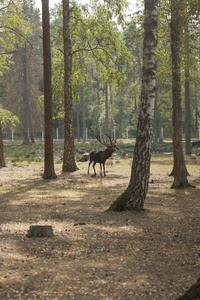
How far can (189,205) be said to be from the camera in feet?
34.5

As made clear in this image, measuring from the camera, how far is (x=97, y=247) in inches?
263

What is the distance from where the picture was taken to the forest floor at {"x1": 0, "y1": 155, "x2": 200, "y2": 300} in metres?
4.87

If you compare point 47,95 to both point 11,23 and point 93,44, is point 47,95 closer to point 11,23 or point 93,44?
point 93,44

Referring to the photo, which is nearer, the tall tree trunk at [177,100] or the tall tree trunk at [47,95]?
the tall tree trunk at [177,100]

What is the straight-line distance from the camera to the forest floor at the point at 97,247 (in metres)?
4.87

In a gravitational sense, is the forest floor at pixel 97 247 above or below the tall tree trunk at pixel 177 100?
below

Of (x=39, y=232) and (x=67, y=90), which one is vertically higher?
(x=67, y=90)

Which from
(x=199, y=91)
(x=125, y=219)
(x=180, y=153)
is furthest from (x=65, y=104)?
(x=199, y=91)

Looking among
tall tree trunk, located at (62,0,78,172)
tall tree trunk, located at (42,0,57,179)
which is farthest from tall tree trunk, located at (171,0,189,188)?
tall tree trunk, located at (62,0,78,172)

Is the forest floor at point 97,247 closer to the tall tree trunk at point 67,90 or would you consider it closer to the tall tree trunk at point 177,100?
the tall tree trunk at point 177,100

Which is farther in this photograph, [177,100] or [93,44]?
[93,44]

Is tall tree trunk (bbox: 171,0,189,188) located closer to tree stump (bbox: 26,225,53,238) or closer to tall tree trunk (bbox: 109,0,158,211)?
tall tree trunk (bbox: 109,0,158,211)

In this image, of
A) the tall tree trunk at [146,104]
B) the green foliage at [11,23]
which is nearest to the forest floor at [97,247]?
the tall tree trunk at [146,104]

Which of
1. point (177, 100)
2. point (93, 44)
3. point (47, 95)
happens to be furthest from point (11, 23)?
→ point (177, 100)
